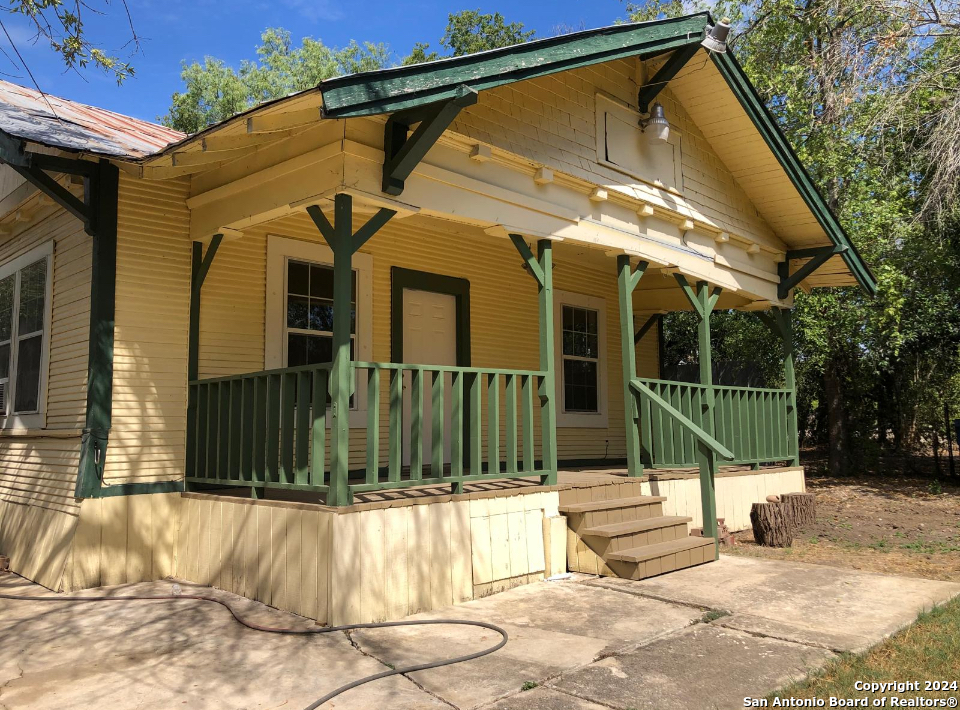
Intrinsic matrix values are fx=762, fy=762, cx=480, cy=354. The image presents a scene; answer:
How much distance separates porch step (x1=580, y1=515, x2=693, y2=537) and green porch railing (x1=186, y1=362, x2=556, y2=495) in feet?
1.98

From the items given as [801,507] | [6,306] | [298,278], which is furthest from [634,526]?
[6,306]

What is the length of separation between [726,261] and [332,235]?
618cm

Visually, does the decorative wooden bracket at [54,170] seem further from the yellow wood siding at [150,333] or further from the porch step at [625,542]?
the porch step at [625,542]

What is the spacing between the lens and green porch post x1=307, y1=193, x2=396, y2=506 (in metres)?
5.18

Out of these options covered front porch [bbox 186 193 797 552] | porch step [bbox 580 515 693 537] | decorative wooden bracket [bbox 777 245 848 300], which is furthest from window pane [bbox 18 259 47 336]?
decorative wooden bracket [bbox 777 245 848 300]

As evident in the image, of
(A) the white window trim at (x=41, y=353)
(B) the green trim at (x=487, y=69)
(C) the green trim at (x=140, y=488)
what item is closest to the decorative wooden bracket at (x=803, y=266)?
(B) the green trim at (x=487, y=69)

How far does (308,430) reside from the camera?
5.82 metres

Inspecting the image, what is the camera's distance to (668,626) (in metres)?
5.03

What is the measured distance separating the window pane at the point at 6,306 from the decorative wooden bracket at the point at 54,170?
2.39 meters

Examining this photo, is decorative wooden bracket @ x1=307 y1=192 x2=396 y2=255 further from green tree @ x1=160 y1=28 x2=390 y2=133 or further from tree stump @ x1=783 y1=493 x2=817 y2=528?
green tree @ x1=160 y1=28 x2=390 y2=133

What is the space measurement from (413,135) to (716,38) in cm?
460

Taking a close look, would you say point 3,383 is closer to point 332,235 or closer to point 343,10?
point 332,235

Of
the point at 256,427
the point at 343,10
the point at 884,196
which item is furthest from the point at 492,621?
the point at 343,10

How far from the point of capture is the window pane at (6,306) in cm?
819
